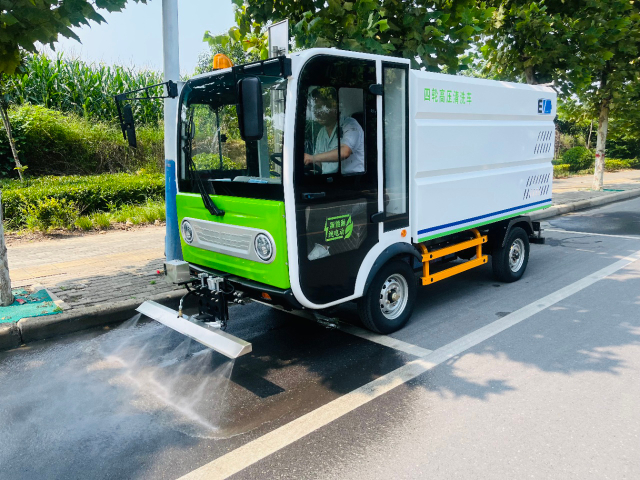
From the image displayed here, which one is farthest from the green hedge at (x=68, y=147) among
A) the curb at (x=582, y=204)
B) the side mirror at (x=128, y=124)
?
the curb at (x=582, y=204)

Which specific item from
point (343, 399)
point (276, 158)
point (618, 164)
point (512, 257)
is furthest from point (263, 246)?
point (618, 164)

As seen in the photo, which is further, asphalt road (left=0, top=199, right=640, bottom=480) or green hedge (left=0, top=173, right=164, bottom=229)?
green hedge (left=0, top=173, right=164, bottom=229)

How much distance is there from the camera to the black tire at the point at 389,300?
4.57m

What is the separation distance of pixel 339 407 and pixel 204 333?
3.92ft

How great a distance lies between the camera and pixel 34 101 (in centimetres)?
1552

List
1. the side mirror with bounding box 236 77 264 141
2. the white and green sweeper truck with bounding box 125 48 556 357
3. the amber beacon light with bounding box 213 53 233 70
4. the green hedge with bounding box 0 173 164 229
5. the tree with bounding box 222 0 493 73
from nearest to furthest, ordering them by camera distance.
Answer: the side mirror with bounding box 236 77 264 141 → the white and green sweeper truck with bounding box 125 48 556 357 → the amber beacon light with bounding box 213 53 233 70 → the tree with bounding box 222 0 493 73 → the green hedge with bounding box 0 173 164 229

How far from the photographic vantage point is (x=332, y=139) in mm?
4023

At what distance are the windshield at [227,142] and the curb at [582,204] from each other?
8.80m

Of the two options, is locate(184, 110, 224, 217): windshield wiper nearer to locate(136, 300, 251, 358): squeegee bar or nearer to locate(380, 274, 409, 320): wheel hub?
locate(136, 300, 251, 358): squeegee bar

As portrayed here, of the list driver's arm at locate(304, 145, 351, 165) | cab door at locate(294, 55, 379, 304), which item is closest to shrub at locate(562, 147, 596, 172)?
cab door at locate(294, 55, 379, 304)

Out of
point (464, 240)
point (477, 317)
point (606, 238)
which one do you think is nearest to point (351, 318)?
point (477, 317)

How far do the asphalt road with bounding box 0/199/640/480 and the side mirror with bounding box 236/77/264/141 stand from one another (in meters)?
1.96

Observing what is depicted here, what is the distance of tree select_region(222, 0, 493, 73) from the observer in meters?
6.27

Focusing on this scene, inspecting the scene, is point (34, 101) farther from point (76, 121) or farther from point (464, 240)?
point (464, 240)
